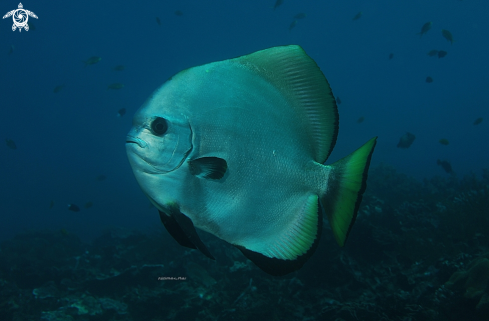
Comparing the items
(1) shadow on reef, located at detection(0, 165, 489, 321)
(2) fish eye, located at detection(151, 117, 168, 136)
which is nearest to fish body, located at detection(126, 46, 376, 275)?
(2) fish eye, located at detection(151, 117, 168, 136)

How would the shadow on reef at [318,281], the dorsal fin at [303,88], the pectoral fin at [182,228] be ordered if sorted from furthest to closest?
the shadow on reef at [318,281]
the dorsal fin at [303,88]
the pectoral fin at [182,228]

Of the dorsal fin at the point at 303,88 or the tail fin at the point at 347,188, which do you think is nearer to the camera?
the tail fin at the point at 347,188

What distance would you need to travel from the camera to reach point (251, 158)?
3.06 ft

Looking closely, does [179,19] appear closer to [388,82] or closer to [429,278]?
[388,82]

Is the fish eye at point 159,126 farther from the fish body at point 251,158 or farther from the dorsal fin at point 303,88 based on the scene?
the dorsal fin at point 303,88

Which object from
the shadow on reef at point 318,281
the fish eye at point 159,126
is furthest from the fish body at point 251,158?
the shadow on reef at point 318,281

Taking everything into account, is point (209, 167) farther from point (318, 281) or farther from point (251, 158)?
point (318, 281)

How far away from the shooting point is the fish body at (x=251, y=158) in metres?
0.86

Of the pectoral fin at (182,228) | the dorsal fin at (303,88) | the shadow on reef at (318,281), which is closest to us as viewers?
the pectoral fin at (182,228)

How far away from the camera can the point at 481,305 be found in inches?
129

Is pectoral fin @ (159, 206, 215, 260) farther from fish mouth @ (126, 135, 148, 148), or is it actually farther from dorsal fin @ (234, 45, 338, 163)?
dorsal fin @ (234, 45, 338, 163)

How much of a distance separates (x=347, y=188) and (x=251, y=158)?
1.19 feet

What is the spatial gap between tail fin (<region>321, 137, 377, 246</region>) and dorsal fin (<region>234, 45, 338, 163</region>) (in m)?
0.14

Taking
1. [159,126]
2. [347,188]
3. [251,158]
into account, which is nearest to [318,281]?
[347,188]
